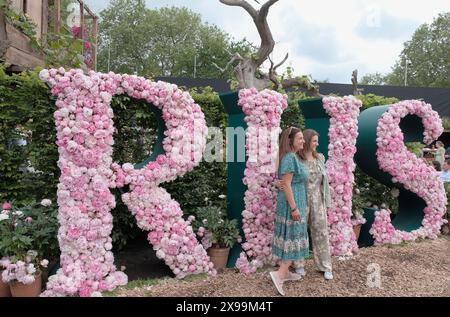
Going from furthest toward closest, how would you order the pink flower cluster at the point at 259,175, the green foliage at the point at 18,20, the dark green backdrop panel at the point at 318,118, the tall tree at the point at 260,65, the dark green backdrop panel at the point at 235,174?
the tall tree at the point at 260,65 < the green foliage at the point at 18,20 < the dark green backdrop panel at the point at 318,118 < the dark green backdrop panel at the point at 235,174 < the pink flower cluster at the point at 259,175

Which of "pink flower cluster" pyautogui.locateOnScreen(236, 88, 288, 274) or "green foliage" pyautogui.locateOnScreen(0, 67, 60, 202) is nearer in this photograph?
"green foliage" pyautogui.locateOnScreen(0, 67, 60, 202)

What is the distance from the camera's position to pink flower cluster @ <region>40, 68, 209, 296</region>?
3.30 meters

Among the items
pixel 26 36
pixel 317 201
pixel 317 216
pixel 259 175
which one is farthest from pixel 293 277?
pixel 26 36

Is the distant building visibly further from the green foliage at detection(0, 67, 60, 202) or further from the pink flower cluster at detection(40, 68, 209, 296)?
the pink flower cluster at detection(40, 68, 209, 296)

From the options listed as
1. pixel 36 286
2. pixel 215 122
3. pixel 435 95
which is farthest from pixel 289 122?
pixel 435 95

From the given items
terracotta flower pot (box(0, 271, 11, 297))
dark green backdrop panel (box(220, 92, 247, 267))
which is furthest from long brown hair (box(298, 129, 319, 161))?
terracotta flower pot (box(0, 271, 11, 297))

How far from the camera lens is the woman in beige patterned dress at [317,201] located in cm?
387

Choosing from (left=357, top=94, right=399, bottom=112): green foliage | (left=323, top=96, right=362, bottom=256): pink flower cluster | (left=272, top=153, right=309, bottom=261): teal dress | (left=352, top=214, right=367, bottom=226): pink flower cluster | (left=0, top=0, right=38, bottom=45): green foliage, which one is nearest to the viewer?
(left=272, top=153, right=309, bottom=261): teal dress

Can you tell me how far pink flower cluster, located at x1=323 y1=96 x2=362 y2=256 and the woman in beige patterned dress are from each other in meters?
0.63

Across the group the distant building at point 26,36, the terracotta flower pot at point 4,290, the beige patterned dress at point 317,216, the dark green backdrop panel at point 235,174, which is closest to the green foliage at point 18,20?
the distant building at point 26,36

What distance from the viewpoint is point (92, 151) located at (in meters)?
3.37

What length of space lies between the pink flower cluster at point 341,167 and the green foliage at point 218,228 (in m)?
1.10

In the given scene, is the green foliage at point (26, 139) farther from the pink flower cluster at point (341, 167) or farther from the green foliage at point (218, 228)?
the pink flower cluster at point (341, 167)
